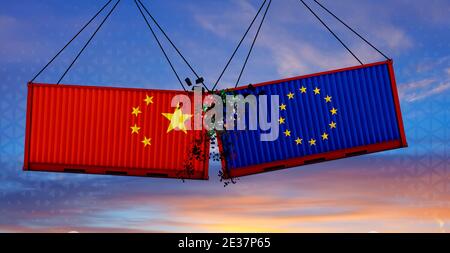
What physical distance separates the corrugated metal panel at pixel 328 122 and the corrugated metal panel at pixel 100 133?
2091 mm

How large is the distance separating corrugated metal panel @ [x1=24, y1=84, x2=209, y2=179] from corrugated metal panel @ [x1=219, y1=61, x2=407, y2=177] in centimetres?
209

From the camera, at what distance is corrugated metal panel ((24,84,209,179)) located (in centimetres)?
1739

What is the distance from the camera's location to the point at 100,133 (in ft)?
57.8

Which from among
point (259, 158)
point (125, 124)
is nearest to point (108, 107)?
point (125, 124)

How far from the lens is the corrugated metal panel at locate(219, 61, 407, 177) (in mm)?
17266

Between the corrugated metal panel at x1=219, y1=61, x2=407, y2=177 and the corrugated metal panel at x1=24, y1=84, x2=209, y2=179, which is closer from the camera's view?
the corrugated metal panel at x1=219, y1=61, x2=407, y2=177

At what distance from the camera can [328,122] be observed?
17.5 metres

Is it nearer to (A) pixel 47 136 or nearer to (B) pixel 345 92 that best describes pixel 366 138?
(B) pixel 345 92

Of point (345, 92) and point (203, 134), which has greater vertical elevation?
point (345, 92)

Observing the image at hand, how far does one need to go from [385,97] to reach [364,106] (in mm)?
820

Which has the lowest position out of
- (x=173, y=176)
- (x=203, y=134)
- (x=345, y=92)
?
(x=173, y=176)

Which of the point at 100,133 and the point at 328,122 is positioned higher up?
the point at 100,133

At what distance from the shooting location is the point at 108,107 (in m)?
17.7

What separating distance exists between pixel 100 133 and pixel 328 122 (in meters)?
7.87
